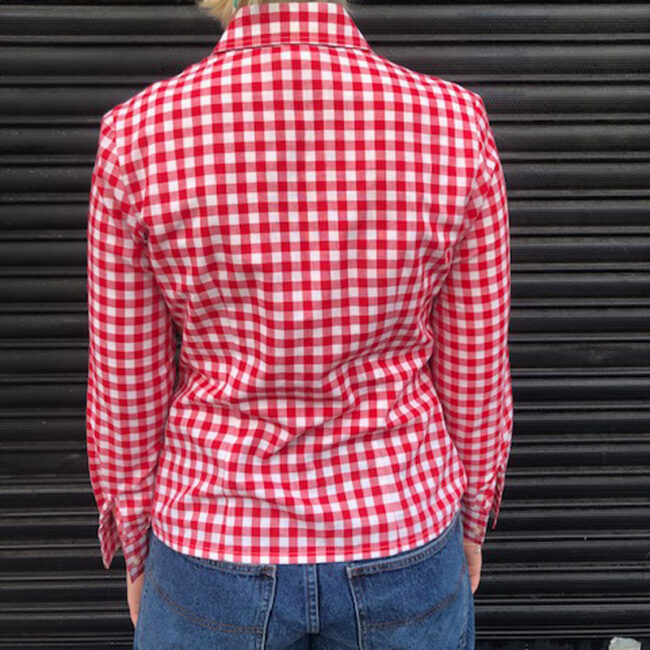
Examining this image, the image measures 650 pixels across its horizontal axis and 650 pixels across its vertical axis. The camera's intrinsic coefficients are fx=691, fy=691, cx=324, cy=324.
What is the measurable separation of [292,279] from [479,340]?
481 mm

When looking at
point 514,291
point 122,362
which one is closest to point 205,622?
point 122,362

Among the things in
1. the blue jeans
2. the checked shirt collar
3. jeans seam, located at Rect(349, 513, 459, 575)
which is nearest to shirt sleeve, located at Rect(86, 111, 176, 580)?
the blue jeans

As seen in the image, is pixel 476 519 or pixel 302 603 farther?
pixel 476 519

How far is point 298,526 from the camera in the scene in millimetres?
1307

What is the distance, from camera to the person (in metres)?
1.20

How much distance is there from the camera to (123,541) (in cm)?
155

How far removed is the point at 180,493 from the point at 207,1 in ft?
3.14

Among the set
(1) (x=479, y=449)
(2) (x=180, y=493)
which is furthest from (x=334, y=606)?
(1) (x=479, y=449)

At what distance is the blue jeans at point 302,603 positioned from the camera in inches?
50.9

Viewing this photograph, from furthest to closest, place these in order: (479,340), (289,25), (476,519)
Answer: (476,519) < (479,340) < (289,25)

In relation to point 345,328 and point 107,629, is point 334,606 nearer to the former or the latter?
point 345,328

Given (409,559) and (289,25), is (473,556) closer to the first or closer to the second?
(409,559)

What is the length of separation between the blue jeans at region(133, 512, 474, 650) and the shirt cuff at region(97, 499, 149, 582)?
148 millimetres

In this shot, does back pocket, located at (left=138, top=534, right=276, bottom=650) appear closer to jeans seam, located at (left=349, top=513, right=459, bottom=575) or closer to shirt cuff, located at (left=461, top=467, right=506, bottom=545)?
jeans seam, located at (left=349, top=513, right=459, bottom=575)
